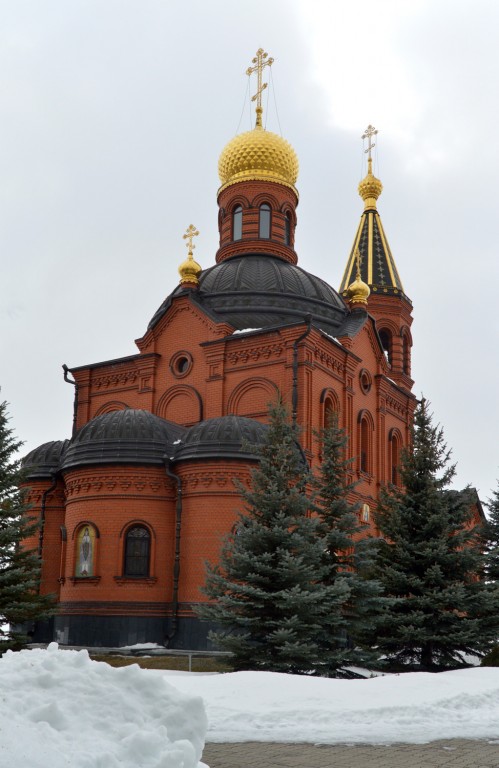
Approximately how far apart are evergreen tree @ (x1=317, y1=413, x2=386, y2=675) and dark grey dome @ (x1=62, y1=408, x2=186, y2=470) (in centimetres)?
574

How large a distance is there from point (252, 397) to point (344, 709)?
14861mm

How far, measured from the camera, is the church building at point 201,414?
62.1 feet

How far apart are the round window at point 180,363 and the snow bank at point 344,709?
15.2m

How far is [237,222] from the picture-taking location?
29.6 metres

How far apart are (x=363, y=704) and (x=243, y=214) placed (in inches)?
893

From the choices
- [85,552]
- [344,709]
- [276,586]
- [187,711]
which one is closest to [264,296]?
[85,552]

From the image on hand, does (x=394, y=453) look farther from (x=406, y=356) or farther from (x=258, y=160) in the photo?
(x=258, y=160)

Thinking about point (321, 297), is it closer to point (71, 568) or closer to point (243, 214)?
point (243, 214)

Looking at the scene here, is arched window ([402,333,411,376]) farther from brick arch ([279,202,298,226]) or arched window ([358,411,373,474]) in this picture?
arched window ([358,411,373,474])

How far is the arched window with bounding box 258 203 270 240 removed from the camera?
2922cm

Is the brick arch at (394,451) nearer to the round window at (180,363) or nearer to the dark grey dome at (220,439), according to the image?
the round window at (180,363)

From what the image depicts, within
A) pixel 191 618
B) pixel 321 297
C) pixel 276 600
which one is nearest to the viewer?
pixel 276 600

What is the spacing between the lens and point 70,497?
20.2 meters

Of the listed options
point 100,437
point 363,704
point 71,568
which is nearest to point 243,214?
point 100,437
